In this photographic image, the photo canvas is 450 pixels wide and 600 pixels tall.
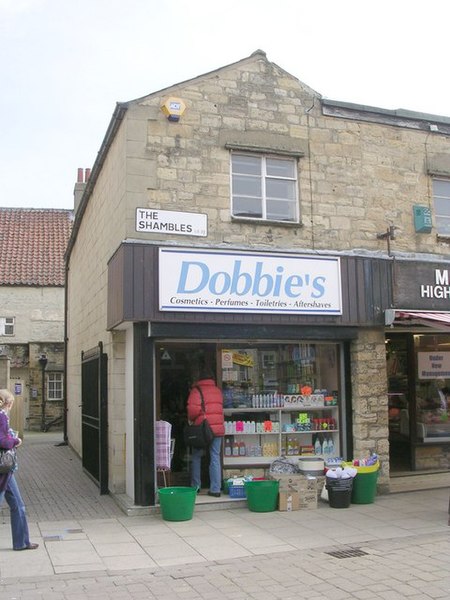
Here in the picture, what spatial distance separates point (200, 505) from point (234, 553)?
225cm

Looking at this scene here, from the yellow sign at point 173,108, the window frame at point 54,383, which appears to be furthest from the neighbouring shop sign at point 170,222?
the window frame at point 54,383

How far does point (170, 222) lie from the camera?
9.69 metres

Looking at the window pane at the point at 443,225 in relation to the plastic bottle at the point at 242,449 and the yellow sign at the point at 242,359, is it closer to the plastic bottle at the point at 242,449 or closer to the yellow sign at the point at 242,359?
the yellow sign at the point at 242,359

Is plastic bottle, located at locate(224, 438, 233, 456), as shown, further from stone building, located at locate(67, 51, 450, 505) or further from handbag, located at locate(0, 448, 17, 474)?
handbag, located at locate(0, 448, 17, 474)

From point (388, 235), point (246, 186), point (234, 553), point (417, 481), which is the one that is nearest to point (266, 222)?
point (246, 186)

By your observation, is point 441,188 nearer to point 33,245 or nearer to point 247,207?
point 247,207

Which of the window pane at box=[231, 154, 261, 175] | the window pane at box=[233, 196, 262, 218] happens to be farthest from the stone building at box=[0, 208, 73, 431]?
the window pane at box=[231, 154, 261, 175]

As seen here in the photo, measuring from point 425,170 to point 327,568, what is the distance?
7.57m

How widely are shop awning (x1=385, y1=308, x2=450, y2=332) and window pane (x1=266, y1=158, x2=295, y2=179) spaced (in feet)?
9.11

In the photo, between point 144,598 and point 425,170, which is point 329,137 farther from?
point 144,598

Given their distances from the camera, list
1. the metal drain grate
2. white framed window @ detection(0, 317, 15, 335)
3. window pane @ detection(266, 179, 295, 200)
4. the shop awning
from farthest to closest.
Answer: white framed window @ detection(0, 317, 15, 335)
window pane @ detection(266, 179, 295, 200)
the shop awning
the metal drain grate

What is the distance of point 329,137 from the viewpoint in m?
11.0

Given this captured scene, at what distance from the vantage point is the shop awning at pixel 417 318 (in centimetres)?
1006

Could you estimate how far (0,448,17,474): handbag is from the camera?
23.7ft
